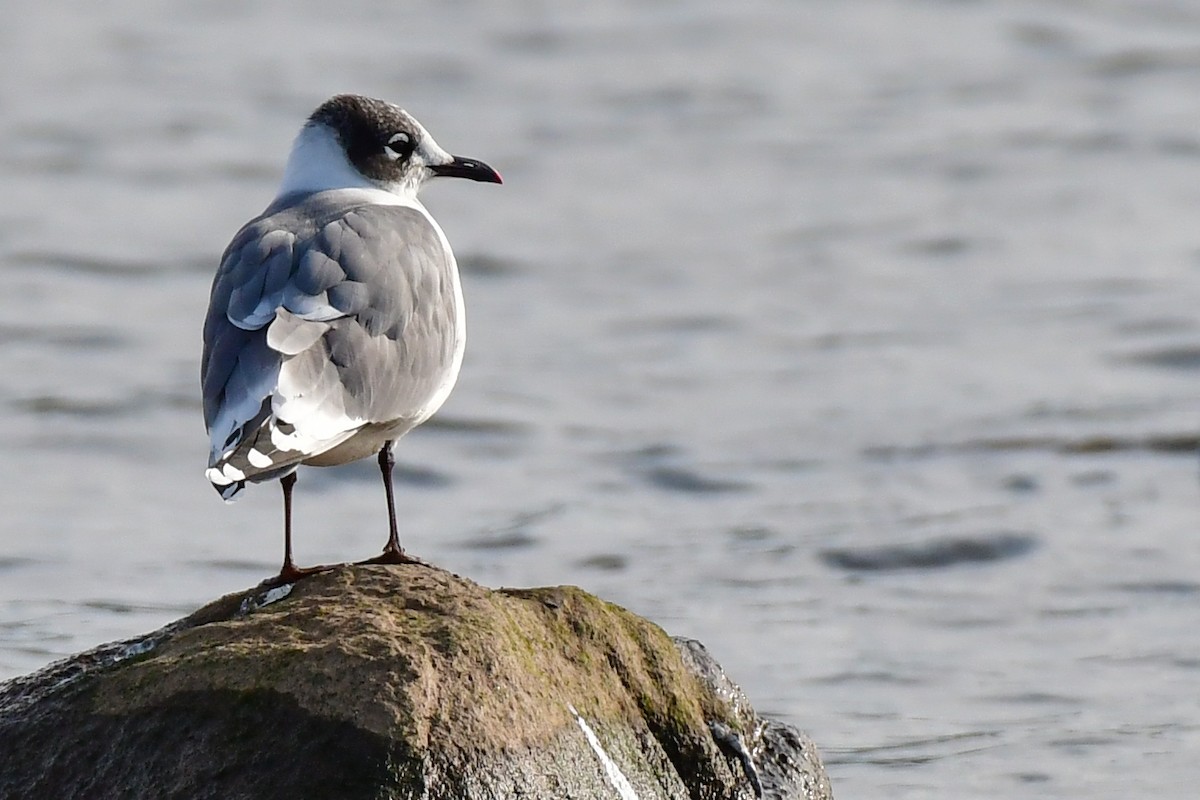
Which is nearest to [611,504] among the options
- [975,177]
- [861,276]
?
[861,276]

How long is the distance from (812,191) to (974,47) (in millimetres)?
4615

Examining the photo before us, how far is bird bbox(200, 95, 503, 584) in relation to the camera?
18.7ft

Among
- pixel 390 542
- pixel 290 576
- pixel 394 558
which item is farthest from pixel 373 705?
pixel 390 542

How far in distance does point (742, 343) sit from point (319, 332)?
7.75m

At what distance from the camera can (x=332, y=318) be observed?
6.23m

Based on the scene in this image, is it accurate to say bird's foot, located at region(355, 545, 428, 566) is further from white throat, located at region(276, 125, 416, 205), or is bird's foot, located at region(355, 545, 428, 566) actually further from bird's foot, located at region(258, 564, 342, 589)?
white throat, located at region(276, 125, 416, 205)

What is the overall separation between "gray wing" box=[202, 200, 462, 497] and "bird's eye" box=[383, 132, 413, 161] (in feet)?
1.57

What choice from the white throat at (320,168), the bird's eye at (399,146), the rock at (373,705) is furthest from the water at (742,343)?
the bird's eye at (399,146)

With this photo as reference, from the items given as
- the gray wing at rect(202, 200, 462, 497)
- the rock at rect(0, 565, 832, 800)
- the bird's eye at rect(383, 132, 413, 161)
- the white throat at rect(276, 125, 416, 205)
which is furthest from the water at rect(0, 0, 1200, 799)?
the bird's eye at rect(383, 132, 413, 161)

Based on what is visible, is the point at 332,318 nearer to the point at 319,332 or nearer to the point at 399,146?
the point at 319,332

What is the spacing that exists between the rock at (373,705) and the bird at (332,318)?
42 centimetres

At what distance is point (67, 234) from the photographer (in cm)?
1555

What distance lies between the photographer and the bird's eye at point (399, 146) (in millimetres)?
7445

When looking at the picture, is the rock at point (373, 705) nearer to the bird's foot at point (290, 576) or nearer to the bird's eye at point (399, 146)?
the bird's foot at point (290, 576)
